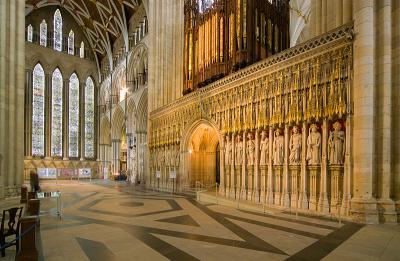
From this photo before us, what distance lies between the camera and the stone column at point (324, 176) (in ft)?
31.6

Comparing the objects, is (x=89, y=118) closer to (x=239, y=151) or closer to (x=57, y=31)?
(x=57, y=31)

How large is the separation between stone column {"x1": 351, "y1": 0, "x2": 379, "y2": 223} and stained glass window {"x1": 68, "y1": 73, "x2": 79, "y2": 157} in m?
36.1

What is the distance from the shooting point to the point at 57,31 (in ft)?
128

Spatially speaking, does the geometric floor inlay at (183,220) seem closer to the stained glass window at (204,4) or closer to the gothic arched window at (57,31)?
the stained glass window at (204,4)

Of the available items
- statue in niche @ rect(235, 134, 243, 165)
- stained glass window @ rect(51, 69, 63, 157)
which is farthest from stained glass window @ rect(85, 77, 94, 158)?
statue in niche @ rect(235, 134, 243, 165)

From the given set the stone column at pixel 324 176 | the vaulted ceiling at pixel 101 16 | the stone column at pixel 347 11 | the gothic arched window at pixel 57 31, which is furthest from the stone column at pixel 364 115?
the gothic arched window at pixel 57 31

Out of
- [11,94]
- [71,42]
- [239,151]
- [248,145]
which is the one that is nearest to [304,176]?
[248,145]

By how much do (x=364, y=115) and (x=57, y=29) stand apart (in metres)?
39.5

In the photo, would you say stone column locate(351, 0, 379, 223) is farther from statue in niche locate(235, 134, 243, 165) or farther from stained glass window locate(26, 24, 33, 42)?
stained glass window locate(26, 24, 33, 42)

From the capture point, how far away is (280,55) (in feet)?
38.0

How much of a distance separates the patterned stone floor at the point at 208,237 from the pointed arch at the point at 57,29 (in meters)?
34.3

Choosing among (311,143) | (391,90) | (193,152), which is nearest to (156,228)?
(311,143)

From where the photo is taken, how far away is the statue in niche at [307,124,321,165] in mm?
10037

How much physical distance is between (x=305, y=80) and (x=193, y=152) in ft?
29.1
